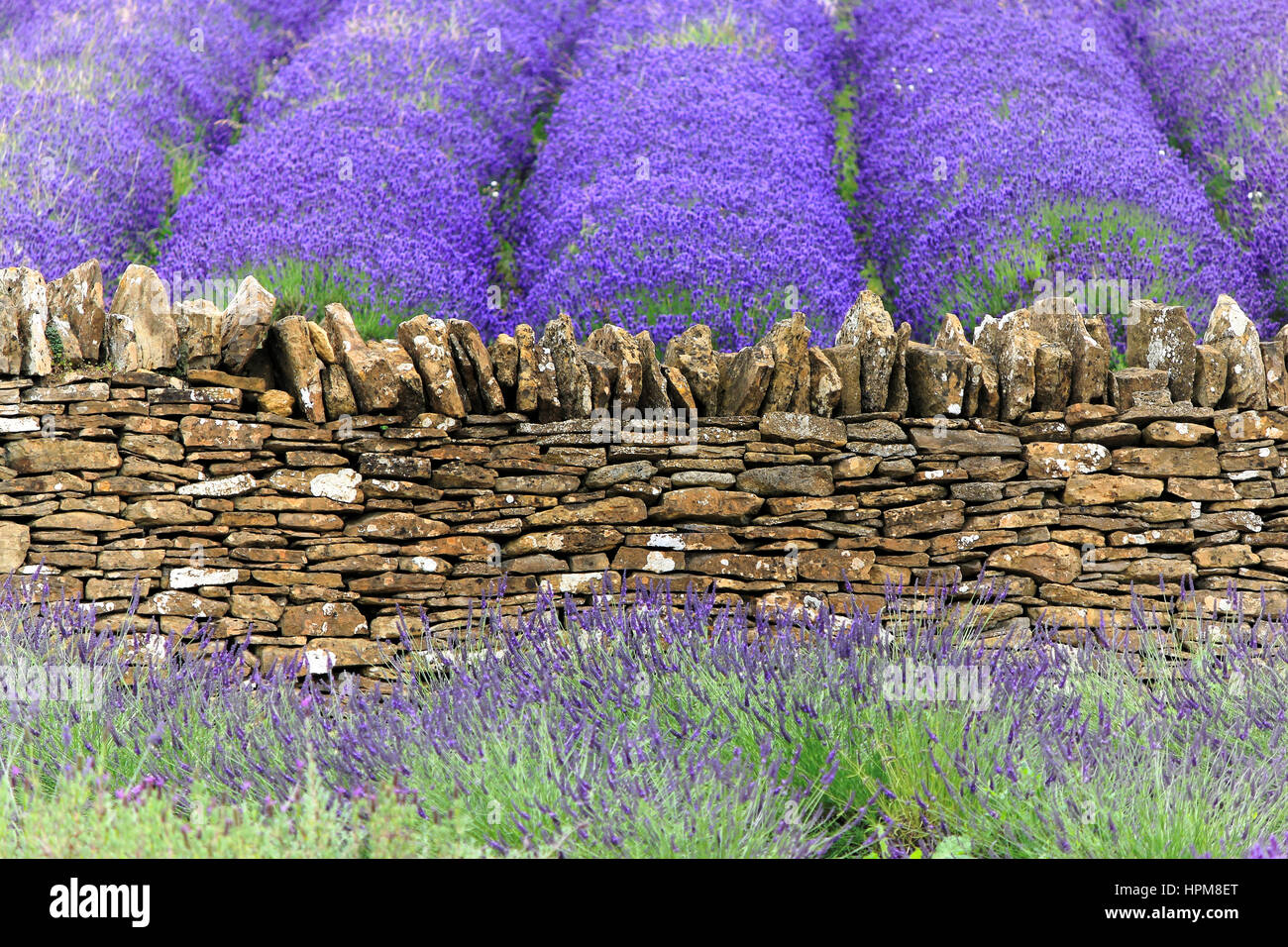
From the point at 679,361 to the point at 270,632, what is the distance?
1818mm

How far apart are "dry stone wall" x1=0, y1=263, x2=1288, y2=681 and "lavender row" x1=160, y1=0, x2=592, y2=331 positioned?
1.96m

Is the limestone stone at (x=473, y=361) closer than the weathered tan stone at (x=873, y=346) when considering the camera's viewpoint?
Yes

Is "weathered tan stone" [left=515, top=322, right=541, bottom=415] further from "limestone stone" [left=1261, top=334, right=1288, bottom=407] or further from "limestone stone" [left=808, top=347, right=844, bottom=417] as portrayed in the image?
"limestone stone" [left=1261, top=334, right=1288, bottom=407]

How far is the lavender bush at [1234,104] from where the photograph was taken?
6328 millimetres

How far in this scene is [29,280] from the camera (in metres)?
3.28

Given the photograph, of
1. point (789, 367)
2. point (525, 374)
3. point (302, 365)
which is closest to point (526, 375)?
point (525, 374)

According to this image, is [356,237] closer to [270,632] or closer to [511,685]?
[270,632]

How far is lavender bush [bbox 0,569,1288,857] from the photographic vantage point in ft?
6.26

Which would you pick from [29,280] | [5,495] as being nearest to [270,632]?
[5,495]

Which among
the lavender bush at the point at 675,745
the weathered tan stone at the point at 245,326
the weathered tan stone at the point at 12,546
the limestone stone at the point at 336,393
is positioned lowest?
the lavender bush at the point at 675,745

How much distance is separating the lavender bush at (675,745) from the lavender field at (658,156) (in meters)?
2.58

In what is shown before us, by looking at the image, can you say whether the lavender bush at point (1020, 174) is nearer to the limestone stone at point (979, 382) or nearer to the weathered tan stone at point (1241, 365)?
the weathered tan stone at point (1241, 365)

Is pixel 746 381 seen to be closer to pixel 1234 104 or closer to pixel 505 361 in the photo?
pixel 505 361

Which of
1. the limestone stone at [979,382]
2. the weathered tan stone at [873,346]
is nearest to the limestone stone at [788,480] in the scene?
the weathered tan stone at [873,346]
